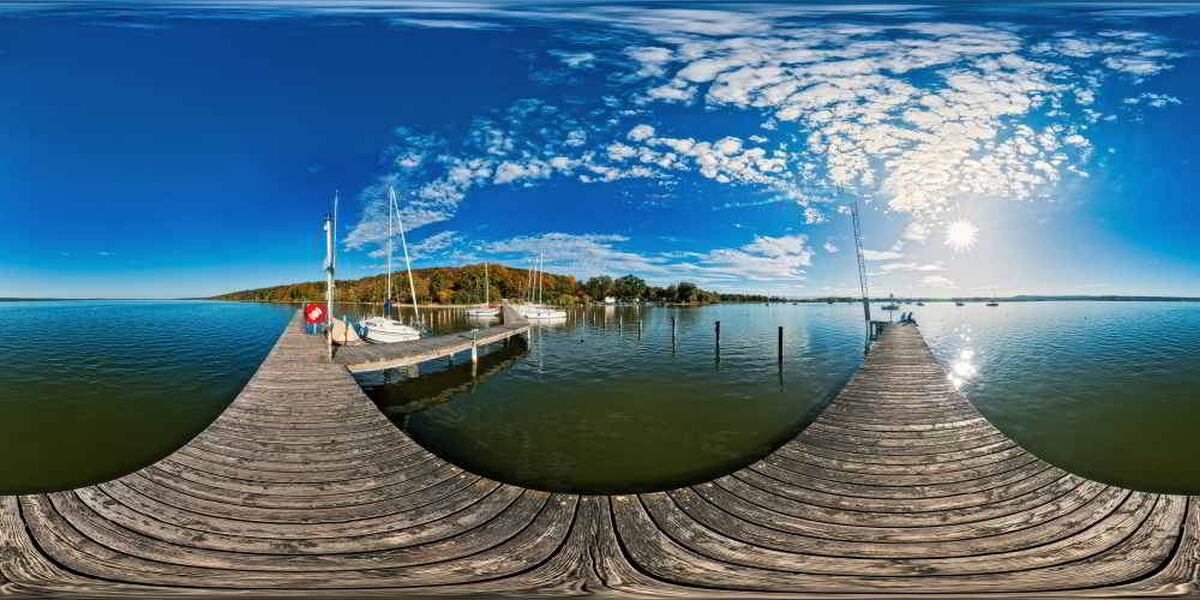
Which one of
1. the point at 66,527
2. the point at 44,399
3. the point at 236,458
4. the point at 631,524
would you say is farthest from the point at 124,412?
the point at 631,524

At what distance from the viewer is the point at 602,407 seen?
14.2 metres

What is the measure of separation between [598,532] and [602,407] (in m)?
10.3

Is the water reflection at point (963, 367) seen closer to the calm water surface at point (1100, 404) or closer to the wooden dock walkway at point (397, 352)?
the calm water surface at point (1100, 404)

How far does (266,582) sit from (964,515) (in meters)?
6.29

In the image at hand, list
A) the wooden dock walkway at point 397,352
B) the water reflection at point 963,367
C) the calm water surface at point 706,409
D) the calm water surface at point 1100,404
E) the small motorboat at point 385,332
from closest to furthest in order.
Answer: the calm water surface at point 706,409, the calm water surface at point 1100,404, the wooden dock walkway at point 397,352, the water reflection at point 963,367, the small motorboat at point 385,332

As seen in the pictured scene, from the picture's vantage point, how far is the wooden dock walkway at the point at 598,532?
11.0 feet

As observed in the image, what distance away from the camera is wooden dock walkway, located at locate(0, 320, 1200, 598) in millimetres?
3357

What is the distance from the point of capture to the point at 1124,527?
13.5 feet

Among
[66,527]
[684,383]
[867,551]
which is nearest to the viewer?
[867,551]

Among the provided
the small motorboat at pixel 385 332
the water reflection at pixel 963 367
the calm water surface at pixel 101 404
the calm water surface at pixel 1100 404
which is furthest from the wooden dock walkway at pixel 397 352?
the water reflection at pixel 963 367

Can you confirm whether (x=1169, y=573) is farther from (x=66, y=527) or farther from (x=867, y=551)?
(x=66, y=527)

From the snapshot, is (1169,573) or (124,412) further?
(124,412)

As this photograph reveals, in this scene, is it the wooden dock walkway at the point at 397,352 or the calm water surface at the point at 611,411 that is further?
the wooden dock walkway at the point at 397,352

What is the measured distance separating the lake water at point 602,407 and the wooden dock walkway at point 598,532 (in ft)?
13.1
